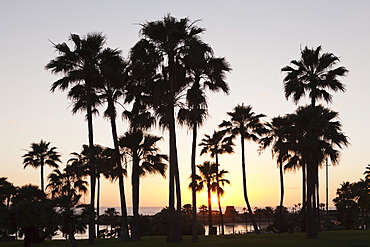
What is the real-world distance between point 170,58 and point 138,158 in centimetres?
1036

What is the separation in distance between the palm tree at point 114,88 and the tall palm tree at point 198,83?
5473 mm

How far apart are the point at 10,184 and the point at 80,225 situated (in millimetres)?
30815

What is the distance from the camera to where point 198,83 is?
39.4 meters

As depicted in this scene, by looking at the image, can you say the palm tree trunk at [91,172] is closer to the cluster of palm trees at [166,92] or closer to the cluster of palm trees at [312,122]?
the cluster of palm trees at [166,92]

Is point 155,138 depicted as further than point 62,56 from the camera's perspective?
Yes

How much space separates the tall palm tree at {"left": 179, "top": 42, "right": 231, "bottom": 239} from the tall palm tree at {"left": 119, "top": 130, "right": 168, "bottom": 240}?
4.16 metres

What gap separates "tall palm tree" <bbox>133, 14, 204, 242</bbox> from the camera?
36.0m

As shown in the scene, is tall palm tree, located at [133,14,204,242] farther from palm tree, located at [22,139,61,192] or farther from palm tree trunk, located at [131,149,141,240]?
palm tree, located at [22,139,61,192]

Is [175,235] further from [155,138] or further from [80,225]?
[155,138]

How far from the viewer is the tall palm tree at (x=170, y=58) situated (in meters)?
36.0

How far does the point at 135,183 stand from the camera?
42156 millimetres

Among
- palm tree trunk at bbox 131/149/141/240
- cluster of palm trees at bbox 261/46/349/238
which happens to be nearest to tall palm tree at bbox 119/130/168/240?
palm tree trunk at bbox 131/149/141/240

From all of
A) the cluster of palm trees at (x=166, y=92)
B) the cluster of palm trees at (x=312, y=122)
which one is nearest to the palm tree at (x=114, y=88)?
the cluster of palm trees at (x=166, y=92)

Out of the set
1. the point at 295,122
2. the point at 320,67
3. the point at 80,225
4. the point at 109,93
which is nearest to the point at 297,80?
the point at 320,67
